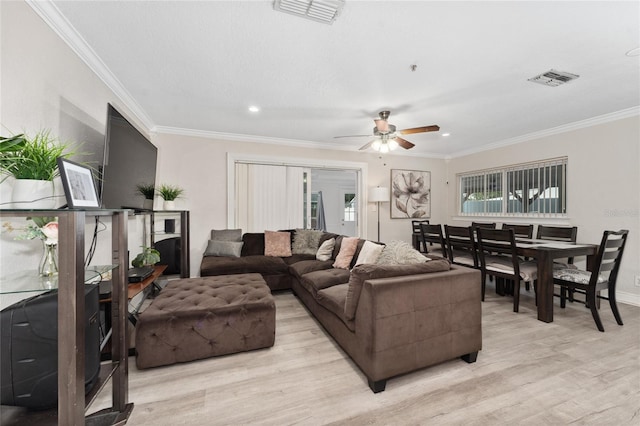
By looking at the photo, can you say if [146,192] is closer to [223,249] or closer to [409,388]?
[223,249]

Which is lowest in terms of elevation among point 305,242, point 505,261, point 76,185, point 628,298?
point 628,298

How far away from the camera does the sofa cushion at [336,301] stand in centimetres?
195

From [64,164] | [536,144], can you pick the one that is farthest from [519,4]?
[536,144]

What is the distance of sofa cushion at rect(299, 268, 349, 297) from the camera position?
2.64m

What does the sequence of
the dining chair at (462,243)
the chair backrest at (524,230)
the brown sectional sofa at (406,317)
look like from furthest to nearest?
1. the chair backrest at (524,230)
2. the dining chair at (462,243)
3. the brown sectional sofa at (406,317)

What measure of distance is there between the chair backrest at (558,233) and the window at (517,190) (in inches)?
21.0

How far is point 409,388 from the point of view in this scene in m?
1.73

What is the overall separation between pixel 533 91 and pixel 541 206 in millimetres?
2416

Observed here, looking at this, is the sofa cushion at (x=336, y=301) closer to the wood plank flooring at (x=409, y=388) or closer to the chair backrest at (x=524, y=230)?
the wood plank flooring at (x=409, y=388)

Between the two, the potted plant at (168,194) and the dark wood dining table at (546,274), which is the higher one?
the potted plant at (168,194)

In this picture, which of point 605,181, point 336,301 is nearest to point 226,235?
point 336,301

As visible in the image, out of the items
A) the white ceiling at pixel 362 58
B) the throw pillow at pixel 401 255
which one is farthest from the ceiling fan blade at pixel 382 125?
the throw pillow at pixel 401 255

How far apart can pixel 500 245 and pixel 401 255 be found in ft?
5.83

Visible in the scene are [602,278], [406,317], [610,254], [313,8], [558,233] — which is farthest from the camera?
[558,233]
